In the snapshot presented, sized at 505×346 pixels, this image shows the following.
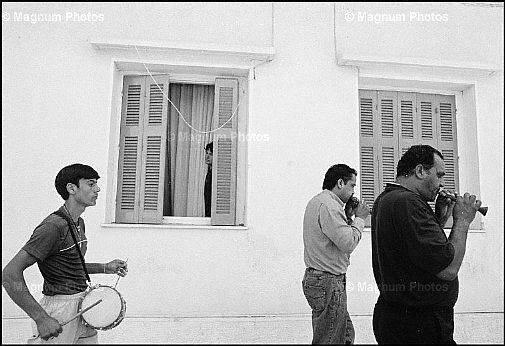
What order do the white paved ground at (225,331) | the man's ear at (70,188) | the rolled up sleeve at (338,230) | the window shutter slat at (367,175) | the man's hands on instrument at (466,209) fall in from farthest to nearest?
the window shutter slat at (367,175)
the white paved ground at (225,331)
the rolled up sleeve at (338,230)
the man's ear at (70,188)
the man's hands on instrument at (466,209)

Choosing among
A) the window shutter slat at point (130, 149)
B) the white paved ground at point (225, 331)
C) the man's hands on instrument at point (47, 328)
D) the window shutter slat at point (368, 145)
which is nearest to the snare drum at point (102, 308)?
the man's hands on instrument at point (47, 328)

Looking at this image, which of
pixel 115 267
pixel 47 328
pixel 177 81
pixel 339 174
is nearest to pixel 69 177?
pixel 115 267

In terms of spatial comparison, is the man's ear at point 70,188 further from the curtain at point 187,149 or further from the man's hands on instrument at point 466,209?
the curtain at point 187,149

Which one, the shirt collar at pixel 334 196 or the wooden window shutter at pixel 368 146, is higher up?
the wooden window shutter at pixel 368 146

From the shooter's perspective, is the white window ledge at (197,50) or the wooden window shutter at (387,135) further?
the wooden window shutter at (387,135)

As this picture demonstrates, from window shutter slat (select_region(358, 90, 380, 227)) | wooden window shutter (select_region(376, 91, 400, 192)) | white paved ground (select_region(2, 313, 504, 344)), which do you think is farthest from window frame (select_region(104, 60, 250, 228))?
wooden window shutter (select_region(376, 91, 400, 192))

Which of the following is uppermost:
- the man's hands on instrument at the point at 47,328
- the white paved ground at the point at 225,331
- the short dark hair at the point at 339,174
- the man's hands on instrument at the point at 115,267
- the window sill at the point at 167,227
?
the short dark hair at the point at 339,174

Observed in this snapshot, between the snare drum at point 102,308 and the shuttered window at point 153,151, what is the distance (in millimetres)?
2562

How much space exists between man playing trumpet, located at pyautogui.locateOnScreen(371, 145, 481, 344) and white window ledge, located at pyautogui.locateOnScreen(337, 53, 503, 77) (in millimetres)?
3175

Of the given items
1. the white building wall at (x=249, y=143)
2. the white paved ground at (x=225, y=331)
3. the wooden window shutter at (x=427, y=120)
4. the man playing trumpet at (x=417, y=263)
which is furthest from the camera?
the wooden window shutter at (x=427, y=120)

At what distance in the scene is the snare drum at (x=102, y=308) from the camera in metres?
2.96

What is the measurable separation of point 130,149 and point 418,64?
328 cm

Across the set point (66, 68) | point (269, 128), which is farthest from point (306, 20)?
point (66, 68)

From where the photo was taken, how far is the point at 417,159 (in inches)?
116
